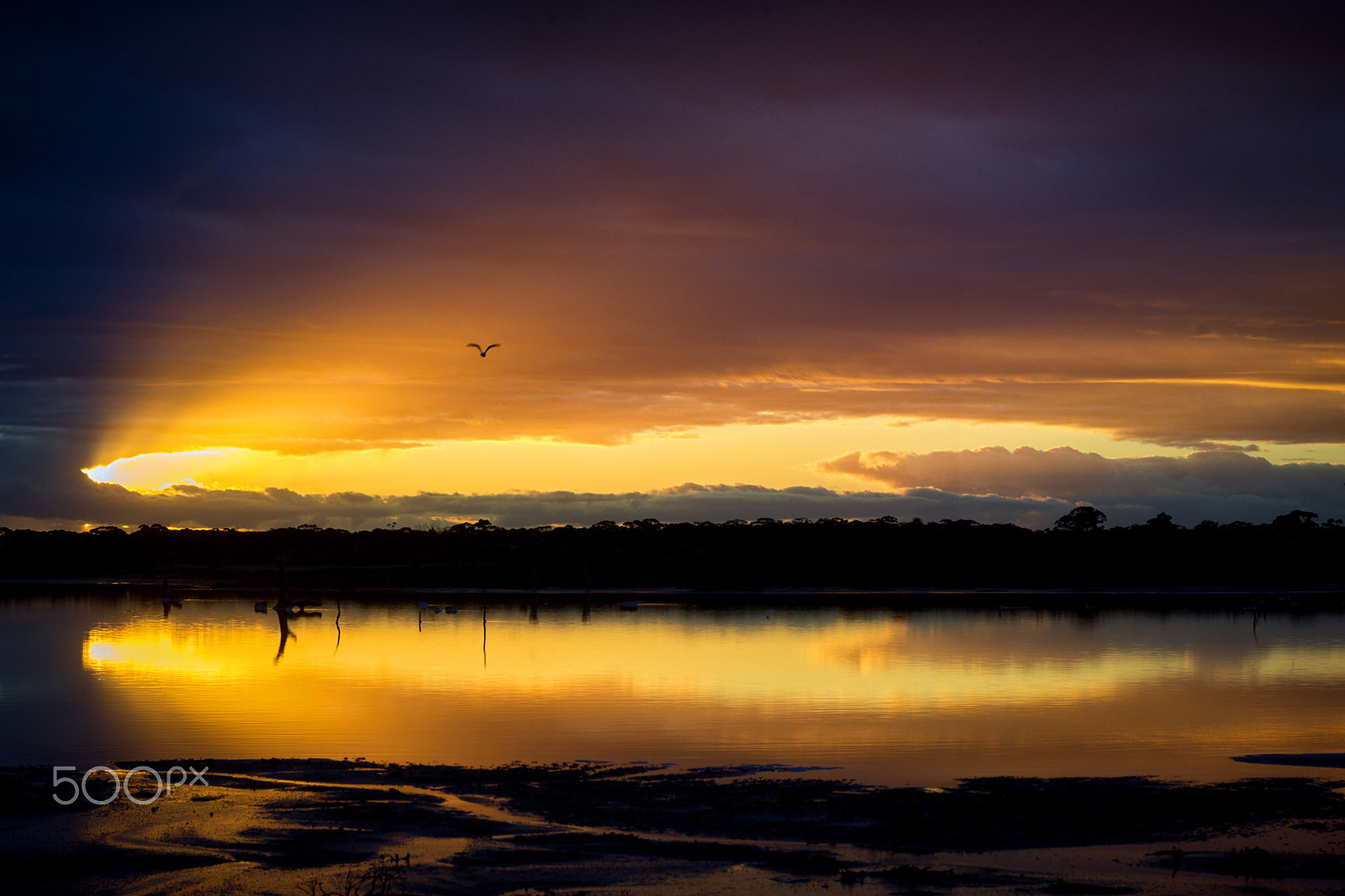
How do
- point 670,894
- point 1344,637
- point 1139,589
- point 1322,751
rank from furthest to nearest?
point 1139,589 < point 1344,637 < point 1322,751 < point 670,894

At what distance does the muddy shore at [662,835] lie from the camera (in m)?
15.8

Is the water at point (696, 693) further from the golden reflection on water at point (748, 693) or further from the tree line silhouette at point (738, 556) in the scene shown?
the tree line silhouette at point (738, 556)

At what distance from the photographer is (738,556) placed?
161 m

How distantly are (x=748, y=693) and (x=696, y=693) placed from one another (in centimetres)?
187

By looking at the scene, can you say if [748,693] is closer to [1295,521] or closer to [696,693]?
[696,693]

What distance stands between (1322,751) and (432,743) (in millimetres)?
21846

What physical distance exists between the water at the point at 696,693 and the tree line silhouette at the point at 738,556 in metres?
65.4

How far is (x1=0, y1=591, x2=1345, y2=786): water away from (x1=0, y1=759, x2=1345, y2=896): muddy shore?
3641 mm

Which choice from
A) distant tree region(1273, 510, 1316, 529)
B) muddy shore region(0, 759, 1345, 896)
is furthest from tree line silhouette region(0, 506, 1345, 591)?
muddy shore region(0, 759, 1345, 896)

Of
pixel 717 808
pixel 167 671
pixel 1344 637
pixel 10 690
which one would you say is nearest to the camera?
pixel 717 808

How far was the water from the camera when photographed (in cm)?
2797

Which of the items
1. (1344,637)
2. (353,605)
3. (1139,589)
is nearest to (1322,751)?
(1344,637)

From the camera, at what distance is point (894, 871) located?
16.1 m

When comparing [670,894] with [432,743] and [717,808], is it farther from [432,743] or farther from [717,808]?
[432,743]
